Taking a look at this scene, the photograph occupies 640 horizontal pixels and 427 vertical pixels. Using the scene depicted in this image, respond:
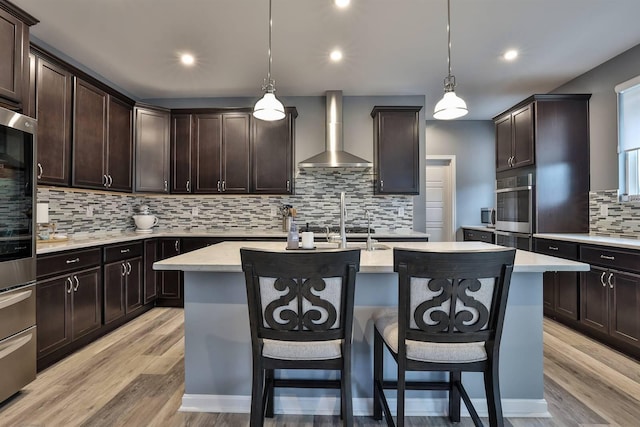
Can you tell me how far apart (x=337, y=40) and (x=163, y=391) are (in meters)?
3.12

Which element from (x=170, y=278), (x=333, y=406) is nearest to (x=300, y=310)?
(x=333, y=406)

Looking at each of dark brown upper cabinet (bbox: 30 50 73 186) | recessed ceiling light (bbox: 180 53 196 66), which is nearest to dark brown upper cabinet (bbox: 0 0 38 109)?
dark brown upper cabinet (bbox: 30 50 73 186)

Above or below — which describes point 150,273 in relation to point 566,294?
above

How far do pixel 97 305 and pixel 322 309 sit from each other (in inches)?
104

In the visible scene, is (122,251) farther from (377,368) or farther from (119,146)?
(377,368)

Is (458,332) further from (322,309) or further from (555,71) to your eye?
(555,71)

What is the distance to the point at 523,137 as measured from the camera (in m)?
3.90

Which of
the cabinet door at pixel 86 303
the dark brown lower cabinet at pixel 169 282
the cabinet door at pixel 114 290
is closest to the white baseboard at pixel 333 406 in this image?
the cabinet door at pixel 86 303

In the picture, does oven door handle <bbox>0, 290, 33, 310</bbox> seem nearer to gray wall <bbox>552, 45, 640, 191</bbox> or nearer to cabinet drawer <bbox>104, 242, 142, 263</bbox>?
cabinet drawer <bbox>104, 242, 142, 263</bbox>

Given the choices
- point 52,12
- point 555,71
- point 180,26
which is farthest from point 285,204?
point 555,71

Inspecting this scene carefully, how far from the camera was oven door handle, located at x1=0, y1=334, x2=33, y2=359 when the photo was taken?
193cm

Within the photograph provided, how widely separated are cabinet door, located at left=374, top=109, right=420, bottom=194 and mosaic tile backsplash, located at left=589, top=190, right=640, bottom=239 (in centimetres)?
189

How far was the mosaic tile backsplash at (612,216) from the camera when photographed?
10.4 feet

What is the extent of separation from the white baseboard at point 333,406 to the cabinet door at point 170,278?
229cm
